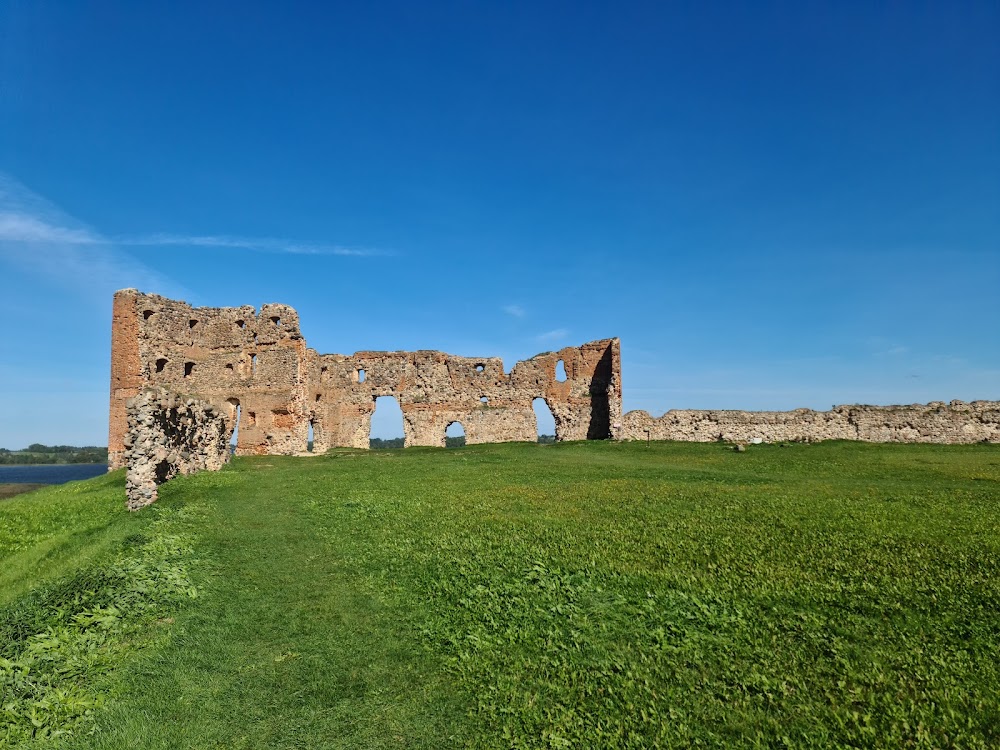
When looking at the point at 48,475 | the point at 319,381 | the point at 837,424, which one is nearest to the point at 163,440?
the point at 319,381

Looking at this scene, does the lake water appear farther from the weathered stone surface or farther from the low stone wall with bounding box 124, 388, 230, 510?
the weathered stone surface

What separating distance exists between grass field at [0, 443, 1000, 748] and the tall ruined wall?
17.9 meters

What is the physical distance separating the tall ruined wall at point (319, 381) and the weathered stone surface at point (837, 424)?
8.59ft

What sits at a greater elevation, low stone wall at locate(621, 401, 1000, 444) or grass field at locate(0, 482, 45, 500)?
low stone wall at locate(621, 401, 1000, 444)

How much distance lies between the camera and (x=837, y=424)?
2898 centimetres

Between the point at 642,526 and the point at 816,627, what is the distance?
4.28 m

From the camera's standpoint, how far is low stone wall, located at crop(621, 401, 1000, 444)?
27281 millimetres

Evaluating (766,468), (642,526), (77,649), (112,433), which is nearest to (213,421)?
(112,433)

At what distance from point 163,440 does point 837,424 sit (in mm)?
29380

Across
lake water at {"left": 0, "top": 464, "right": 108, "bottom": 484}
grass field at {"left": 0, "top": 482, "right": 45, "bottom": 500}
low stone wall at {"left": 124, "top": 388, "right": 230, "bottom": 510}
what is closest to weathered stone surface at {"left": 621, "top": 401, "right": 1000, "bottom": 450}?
low stone wall at {"left": 124, "top": 388, "right": 230, "bottom": 510}

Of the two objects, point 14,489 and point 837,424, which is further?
point 14,489

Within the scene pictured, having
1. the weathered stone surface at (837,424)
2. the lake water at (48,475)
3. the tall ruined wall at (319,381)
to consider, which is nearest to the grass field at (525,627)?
the weathered stone surface at (837,424)

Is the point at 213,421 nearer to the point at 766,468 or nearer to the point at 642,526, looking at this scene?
the point at 642,526

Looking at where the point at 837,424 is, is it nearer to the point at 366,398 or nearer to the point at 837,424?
the point at 837,424
